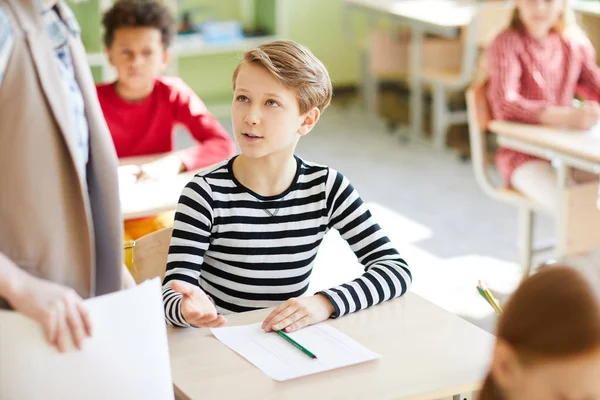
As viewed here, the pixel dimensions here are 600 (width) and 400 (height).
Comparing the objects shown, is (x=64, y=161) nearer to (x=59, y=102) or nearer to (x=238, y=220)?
(x=59, y=102)

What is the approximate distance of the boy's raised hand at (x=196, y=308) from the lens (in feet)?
5.53

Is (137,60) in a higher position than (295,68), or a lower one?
lower

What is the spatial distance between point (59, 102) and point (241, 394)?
0.58 m

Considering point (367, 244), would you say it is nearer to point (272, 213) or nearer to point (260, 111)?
point (272, 213)

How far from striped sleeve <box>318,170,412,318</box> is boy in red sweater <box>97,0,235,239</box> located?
102 centimetres

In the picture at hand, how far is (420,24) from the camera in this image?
5.70 m

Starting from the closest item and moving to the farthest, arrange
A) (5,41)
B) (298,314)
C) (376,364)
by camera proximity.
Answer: (5,41) < (376,364) < (298,314)

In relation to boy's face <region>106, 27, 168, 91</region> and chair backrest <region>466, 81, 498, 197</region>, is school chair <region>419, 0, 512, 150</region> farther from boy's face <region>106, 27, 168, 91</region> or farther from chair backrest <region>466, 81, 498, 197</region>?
boy's face <region>106, 27, 168, 91</region>

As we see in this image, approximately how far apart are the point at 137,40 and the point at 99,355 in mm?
2124

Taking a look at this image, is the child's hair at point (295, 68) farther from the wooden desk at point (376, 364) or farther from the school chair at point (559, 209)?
the school chair at point (559, 209)

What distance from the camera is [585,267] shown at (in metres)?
0.95

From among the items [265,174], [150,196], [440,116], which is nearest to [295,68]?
[265,174]

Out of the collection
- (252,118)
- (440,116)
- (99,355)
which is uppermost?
(252,118)

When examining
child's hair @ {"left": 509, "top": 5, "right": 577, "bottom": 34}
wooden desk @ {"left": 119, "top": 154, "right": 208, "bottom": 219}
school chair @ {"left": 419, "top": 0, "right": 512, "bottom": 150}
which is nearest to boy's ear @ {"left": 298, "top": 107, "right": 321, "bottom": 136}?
wooden desk @ {"left": 119, "top": 154, "right": 208, "bottom": 219}
